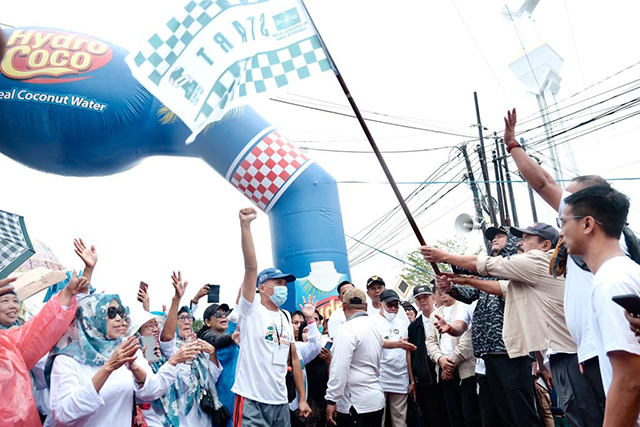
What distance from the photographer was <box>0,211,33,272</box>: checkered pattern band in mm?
3693

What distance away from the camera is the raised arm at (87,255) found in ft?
11.2

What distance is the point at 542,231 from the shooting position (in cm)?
355


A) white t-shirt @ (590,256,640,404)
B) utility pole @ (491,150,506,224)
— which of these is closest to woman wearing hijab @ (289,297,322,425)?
white t-shirt @ (590,256,640,404)

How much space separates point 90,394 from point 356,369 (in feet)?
7.62

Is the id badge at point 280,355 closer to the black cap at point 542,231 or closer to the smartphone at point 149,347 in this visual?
the smartphone at point 149,347

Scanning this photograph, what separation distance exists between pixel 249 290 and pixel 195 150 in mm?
4934

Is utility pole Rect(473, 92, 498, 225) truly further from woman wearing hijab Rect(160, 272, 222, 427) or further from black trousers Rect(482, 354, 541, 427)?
Result: woman wearing hijab Rect(160, 272, 222, 427)

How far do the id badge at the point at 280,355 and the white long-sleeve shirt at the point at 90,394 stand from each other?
0.90m

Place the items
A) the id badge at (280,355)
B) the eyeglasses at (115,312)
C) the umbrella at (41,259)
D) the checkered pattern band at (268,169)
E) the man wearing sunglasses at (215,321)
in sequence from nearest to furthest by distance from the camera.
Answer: the eyeglasses at (115,312)
the id badge at (280,355)
the man wearing sunglasses at (215,321)
the checkered pattern band at (268,169)
the umbrella at (41,259)

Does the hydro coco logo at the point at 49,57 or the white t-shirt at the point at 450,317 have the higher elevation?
the hydro coco logo at the point at 49,57

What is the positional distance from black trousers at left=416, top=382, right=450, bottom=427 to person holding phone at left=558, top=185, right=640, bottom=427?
3.65 meters

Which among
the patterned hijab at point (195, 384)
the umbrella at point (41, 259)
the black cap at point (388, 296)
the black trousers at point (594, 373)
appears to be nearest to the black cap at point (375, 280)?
the black cap at point (388, 296)

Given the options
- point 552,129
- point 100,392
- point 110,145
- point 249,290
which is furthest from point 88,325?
point 552,129

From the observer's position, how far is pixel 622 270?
1.79m
